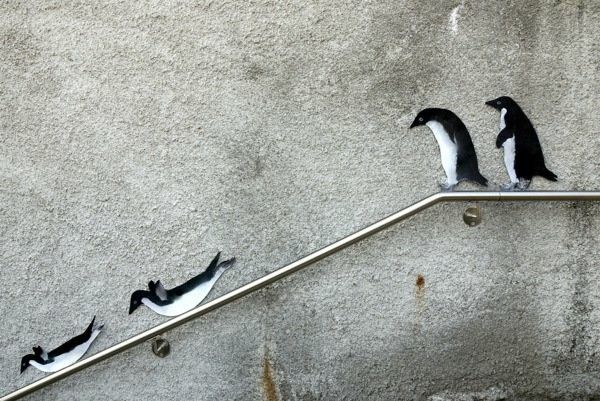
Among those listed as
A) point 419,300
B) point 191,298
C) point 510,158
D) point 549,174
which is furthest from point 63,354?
point 549,174

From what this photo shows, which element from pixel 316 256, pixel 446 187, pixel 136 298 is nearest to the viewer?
pixel 316 256

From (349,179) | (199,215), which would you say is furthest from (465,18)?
(199,215)

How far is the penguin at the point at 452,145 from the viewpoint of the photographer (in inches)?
110

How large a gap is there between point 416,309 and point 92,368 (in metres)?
1.43

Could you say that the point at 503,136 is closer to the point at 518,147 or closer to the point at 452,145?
the point at 518,147

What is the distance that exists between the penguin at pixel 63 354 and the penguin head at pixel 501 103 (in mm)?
1923

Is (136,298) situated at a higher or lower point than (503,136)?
lower

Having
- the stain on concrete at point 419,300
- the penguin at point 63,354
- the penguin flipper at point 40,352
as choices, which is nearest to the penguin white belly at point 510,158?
the stain on concrete at point 419,300

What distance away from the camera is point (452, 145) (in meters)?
2.82

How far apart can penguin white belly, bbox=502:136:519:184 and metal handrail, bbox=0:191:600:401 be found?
14cm

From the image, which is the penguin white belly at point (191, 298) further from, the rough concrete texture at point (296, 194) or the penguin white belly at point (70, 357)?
the penguin white belly at point (70, 357)

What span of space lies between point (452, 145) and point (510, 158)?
25 centimetres

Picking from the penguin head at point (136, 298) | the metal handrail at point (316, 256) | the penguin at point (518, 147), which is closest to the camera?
the metal handrail at point (316, 256)

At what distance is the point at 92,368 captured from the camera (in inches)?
116
